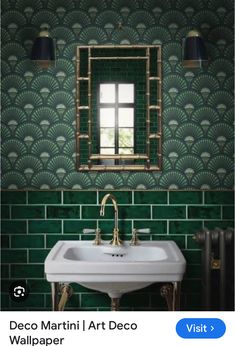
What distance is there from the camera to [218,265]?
63.8 inches

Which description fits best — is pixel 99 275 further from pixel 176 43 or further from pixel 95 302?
pixel 176 43

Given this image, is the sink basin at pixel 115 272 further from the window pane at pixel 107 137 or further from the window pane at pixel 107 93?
the window pane at pixel 107 93

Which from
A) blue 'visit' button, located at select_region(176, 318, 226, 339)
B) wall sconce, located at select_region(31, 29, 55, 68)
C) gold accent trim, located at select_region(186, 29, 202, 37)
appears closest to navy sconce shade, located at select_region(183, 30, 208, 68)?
gold accent trim, located at select_region(186, 29, 202, 37)

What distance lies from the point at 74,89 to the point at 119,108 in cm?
18

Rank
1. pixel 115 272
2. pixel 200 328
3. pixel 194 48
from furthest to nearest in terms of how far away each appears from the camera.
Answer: pixel 194 48 → pixel 115 272 → pixel 200 328

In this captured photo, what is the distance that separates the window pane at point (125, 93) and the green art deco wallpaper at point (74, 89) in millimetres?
133

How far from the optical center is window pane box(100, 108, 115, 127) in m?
1.64

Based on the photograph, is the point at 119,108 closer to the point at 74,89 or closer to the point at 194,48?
the point at 74,89

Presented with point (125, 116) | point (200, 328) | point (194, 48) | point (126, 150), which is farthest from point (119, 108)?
point (200, 328)

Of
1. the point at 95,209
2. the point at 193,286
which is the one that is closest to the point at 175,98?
the point at 95,209

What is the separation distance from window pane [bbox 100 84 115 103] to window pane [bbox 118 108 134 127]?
50 millimetres

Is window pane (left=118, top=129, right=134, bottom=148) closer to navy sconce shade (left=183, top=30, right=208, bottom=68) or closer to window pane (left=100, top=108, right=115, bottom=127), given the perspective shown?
window pane (left=100, top=108, right=115, bottom=127)

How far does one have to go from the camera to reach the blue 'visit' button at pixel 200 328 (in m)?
0.65

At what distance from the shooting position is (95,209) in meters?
1.70
